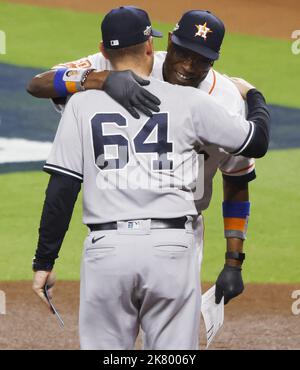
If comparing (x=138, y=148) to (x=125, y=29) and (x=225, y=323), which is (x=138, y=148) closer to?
(x=125, y=29)

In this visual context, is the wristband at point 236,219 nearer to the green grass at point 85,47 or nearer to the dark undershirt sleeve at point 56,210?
the dark undershirt sleeve at point 56,210

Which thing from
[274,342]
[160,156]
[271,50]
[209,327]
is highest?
[160,156]

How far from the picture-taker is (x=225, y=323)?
798 centimetres

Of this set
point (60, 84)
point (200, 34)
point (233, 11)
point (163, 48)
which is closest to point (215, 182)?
point (163, 48)

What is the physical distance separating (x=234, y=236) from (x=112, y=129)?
53.3 inches

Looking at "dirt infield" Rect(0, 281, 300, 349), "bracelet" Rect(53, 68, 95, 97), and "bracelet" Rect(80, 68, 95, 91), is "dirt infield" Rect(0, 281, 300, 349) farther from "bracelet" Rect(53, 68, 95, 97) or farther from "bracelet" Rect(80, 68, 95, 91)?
"bracelet" Rect(80, 68, 95, 91)

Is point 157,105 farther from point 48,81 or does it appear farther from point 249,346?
point 249,346

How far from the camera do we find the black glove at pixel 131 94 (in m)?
4.52

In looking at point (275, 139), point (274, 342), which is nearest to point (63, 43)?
point (275, 139)

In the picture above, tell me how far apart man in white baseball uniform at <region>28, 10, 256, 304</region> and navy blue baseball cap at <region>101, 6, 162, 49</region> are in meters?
0.14

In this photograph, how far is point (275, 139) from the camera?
44.7 feet

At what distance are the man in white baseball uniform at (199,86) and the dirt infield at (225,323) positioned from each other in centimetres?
195

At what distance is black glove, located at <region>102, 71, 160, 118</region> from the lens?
4.52 m

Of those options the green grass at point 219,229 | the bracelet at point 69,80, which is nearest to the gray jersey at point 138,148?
the bracelet at point 69,80
